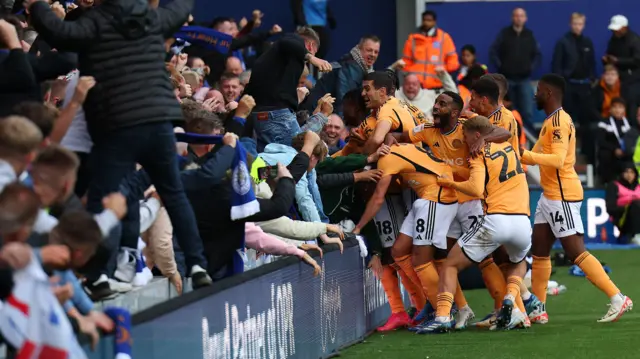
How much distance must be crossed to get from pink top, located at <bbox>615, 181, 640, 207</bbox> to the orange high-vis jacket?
3.11m

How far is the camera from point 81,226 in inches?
203

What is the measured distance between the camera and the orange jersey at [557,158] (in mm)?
11336

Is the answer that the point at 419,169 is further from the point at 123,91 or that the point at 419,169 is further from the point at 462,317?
the point at 123,91

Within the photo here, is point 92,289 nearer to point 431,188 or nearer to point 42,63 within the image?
point 42,63

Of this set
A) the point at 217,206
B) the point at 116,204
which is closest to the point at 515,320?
the point at 217,206

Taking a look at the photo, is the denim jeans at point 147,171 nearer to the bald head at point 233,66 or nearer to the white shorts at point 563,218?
the white shorts at point 563,218

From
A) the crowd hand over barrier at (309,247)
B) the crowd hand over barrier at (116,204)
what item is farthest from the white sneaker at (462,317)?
the crowd hand over barrier at (116,204)

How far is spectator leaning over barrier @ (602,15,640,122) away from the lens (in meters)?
20.9

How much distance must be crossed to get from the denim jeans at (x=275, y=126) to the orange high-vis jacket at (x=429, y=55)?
28.7 feet

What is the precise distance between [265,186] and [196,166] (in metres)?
1.08

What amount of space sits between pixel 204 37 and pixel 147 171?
535 cm

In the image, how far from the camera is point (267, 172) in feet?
30.8

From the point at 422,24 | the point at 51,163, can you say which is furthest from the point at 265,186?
the point at 422,24

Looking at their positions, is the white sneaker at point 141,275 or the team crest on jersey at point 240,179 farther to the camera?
the team crest on jersey at point 240,179
